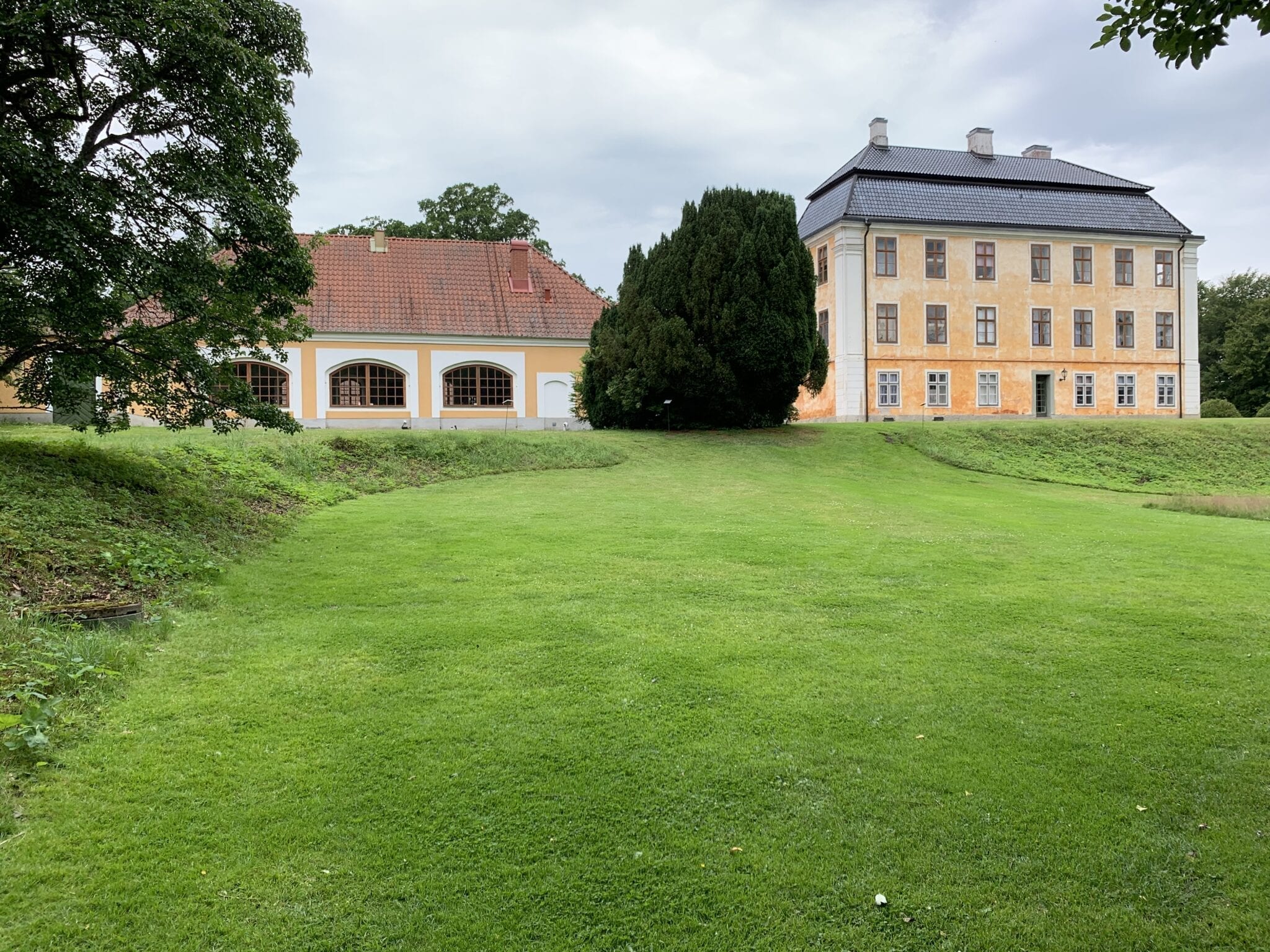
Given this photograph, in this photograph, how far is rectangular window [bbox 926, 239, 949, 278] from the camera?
3541cm

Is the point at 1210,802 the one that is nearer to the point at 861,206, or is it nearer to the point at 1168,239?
the point at 861,206

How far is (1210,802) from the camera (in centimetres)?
389

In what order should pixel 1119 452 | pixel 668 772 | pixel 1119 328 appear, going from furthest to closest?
pixel 1119 328
pixel 1119 452
pixel 668 772

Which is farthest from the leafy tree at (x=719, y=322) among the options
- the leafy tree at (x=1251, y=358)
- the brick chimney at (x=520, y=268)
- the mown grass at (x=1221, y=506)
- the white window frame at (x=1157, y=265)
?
the leafy tree at (x=1251, y=358)

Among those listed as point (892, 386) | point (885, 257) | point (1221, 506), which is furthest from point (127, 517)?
point (885, 257)

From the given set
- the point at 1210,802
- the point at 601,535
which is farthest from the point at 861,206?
the point at 1210,802

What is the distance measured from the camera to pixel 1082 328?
36.9 metres

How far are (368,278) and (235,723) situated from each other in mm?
31494

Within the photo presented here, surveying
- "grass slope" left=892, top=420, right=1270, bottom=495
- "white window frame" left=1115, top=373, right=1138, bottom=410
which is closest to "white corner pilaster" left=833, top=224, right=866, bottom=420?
"grass slope" left=892, top=420, right=1270, bottom=495

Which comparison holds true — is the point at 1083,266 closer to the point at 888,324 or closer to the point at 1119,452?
the point at 888,324

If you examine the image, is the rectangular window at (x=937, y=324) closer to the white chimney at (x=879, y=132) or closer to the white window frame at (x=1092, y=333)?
the white window frame at (x=1092, y=333)

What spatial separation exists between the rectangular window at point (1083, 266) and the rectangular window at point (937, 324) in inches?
248

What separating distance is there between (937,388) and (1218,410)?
46.4ft

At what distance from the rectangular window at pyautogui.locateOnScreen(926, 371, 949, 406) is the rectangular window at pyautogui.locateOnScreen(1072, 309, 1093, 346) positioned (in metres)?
6.39
